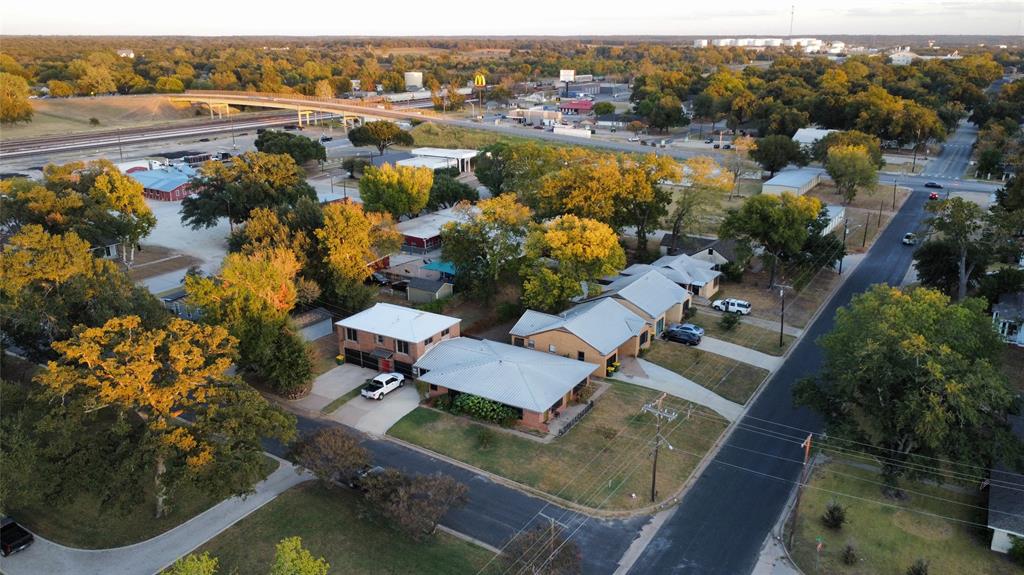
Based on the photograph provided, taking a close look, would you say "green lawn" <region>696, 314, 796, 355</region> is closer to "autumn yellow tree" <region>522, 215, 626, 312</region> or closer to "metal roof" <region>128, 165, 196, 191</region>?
"autumn yellow tree" <region>522, 215, 626, 312</region>

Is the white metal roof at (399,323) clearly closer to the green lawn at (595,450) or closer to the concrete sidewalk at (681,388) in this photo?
the green lawn at (595,450)

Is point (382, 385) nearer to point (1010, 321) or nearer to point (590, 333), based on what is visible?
point (590, 333)

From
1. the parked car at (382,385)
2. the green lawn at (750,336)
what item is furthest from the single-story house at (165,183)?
the green lawn at (750,336)

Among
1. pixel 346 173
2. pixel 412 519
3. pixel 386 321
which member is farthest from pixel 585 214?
pixel 346 173

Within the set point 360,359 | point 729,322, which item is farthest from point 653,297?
point 360,359

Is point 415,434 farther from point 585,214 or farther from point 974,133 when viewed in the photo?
point 974,133

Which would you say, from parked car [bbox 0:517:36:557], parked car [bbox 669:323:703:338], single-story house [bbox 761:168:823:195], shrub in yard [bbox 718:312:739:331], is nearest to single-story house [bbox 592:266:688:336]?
parked car [bbox 669:323:703:338]
